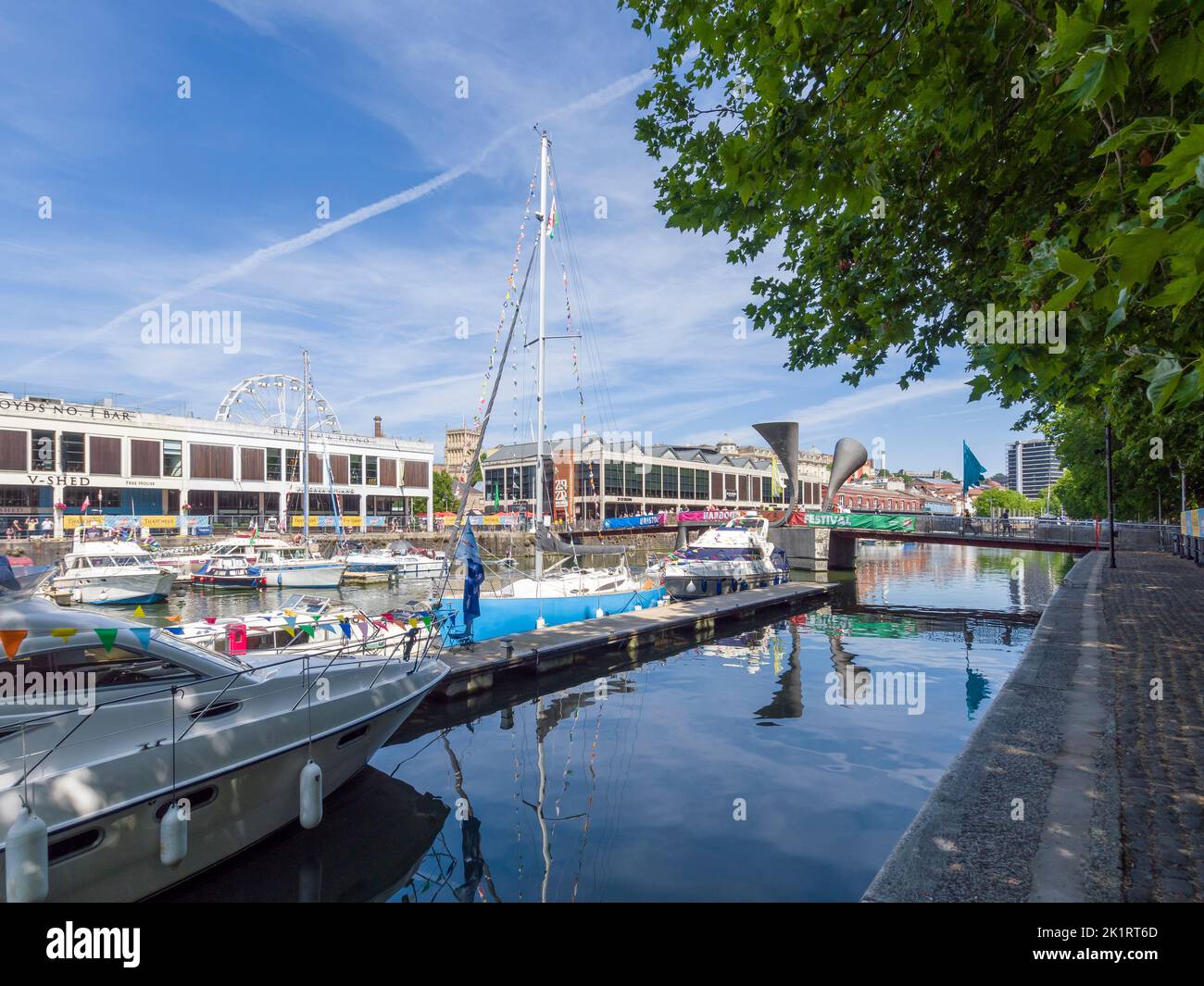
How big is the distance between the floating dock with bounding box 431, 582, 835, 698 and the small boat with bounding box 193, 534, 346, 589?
23.6 m

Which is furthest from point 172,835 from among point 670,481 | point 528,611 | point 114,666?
point 670,481

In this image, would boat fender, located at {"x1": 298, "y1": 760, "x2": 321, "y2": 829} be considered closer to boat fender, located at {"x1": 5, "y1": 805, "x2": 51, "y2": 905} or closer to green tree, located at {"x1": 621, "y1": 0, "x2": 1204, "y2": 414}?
boat fender, located at {"x1": 5, "y1": 805, "x2": 51, "y2": 905}

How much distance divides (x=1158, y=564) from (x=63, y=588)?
5184 centimetres

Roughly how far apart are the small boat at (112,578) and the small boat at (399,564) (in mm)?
10793

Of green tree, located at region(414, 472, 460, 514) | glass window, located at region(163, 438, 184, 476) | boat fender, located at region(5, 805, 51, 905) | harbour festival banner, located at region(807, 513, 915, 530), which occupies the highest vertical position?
glass window, located at region(163, 438, 184, 476)

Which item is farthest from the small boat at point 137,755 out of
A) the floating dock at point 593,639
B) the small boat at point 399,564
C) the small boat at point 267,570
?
the small boat at point 399,564

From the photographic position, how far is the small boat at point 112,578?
31953 millimetres

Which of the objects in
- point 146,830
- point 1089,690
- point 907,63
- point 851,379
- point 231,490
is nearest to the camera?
point 907,63

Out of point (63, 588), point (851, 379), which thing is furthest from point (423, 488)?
point (851, 379)

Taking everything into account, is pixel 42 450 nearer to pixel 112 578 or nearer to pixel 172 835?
pixel 112 578

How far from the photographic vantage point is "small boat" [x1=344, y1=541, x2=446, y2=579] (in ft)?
146

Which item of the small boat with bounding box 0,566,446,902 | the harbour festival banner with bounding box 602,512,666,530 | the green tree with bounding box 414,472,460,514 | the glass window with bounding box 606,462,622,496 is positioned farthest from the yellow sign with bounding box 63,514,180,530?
the small boat with bounding box 0,566,446,902

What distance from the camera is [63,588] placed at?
31.5 metres
